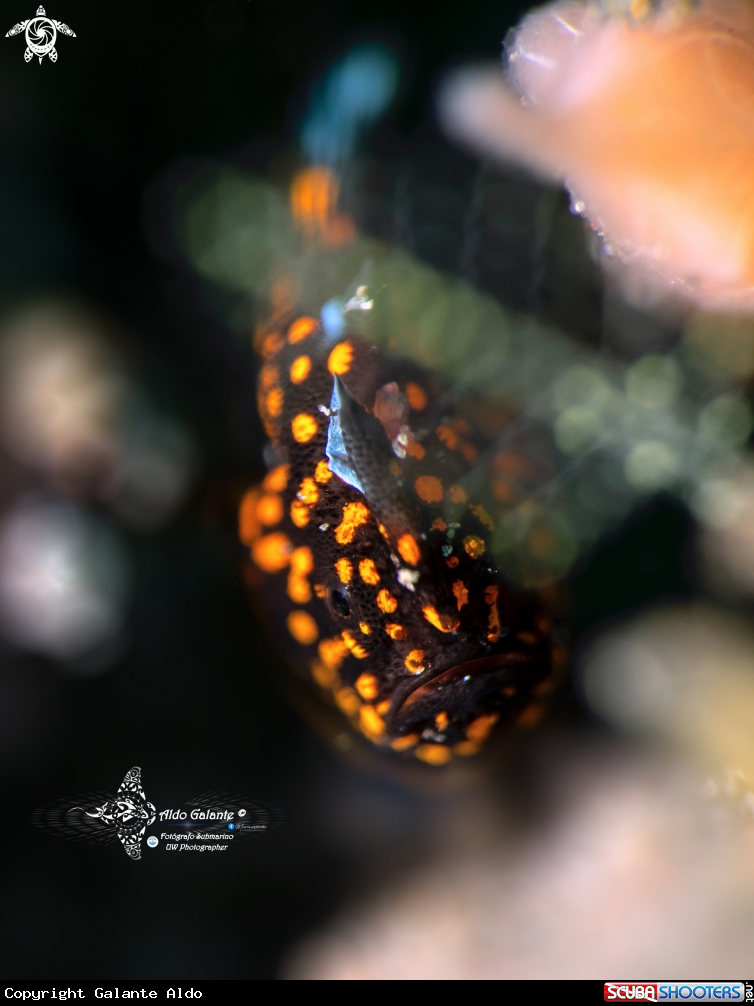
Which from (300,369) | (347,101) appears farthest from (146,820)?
(347,101)

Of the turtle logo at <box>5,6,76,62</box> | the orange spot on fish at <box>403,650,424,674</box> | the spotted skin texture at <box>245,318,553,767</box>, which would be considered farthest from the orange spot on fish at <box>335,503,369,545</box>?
the turtle logo at <box>5,6,76,62</box>

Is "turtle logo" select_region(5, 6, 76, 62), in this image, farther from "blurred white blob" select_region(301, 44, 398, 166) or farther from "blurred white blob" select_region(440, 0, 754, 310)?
"blurred white blob" select_region(440, 0, 754, 310)

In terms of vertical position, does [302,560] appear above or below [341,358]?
below

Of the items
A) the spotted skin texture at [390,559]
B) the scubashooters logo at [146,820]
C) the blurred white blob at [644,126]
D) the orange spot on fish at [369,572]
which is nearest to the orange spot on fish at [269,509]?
the spotted skin texture at [390,559]

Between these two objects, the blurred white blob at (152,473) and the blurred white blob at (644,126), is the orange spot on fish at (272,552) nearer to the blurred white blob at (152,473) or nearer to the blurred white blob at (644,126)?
the blurred white blob at (152,473)

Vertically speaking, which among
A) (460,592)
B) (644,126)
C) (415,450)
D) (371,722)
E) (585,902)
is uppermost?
(644,126)

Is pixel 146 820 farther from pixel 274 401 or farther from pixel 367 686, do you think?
pixel 274 401
